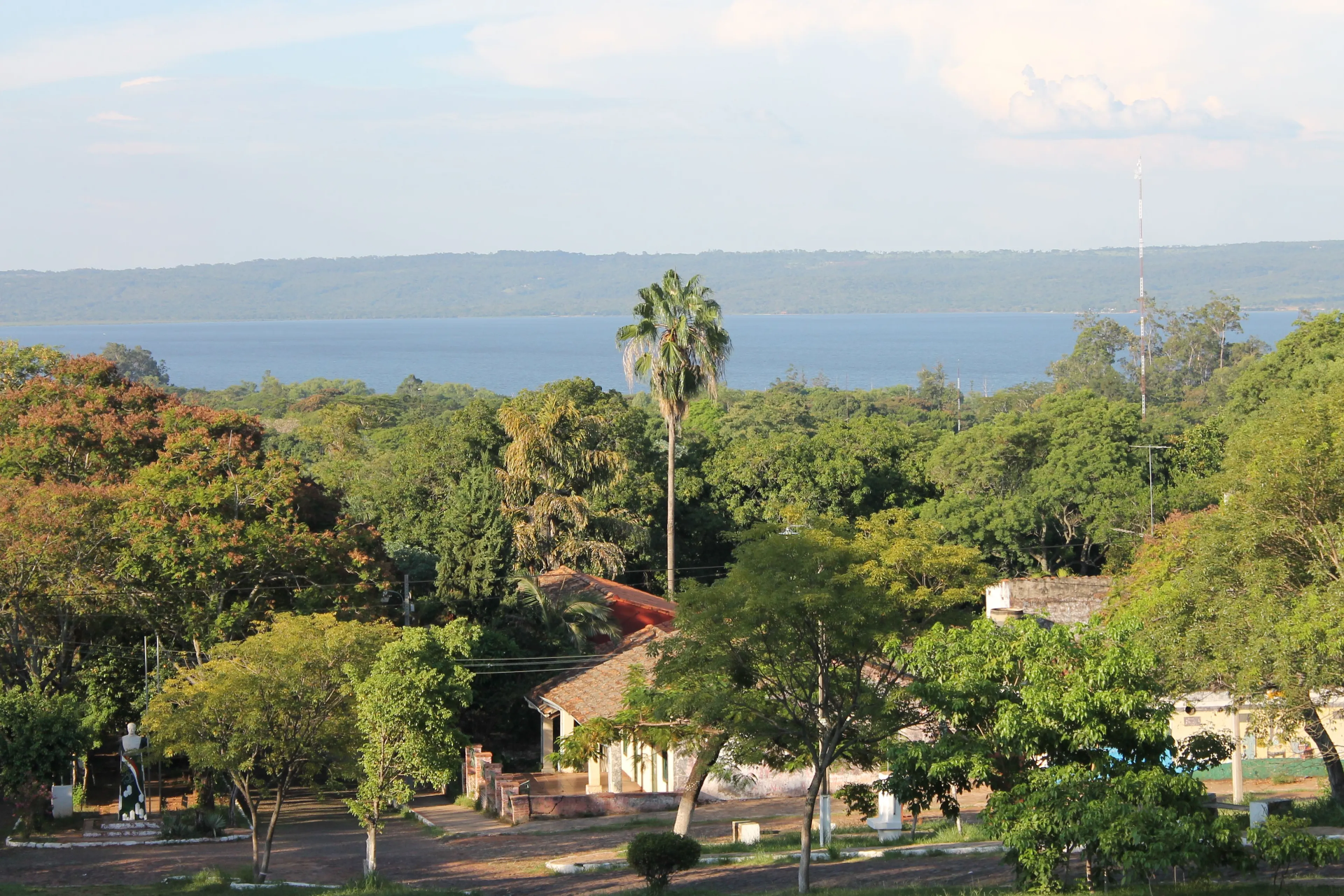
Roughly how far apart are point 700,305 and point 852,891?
21.7 meters

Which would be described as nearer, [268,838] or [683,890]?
[683,890]

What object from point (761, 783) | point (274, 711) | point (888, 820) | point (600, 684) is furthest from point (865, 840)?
point (274, 711)

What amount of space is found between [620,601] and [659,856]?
1853cm

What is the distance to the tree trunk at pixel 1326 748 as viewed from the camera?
19.6 metres

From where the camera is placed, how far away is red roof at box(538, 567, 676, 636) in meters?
36.2

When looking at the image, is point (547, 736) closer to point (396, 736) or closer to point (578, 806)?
point (578, 806)

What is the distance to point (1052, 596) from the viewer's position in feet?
131

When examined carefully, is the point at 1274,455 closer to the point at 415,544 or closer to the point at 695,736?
the point at 695,736

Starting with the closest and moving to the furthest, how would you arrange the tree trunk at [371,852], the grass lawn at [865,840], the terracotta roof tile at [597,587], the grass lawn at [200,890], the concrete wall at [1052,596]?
the grass lawn at [200,890] → the tree trunk at [371,852] → the grass lawn at [865,840] → the terracotta roof tile at [597,587] → the concrete wall at [1052,596]

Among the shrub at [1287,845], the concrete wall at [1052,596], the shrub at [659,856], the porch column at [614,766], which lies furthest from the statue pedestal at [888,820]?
the concrete wall at [1052,596]

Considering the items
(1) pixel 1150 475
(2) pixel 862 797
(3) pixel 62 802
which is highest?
(1) pixel 1150 475

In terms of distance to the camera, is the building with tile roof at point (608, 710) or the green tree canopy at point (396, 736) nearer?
the green tree canopy at point (396, 736)

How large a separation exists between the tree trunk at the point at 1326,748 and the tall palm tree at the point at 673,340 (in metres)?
18.8

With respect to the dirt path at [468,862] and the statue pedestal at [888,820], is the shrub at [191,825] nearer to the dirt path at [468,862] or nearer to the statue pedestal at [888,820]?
the dirt path at [468,862]
